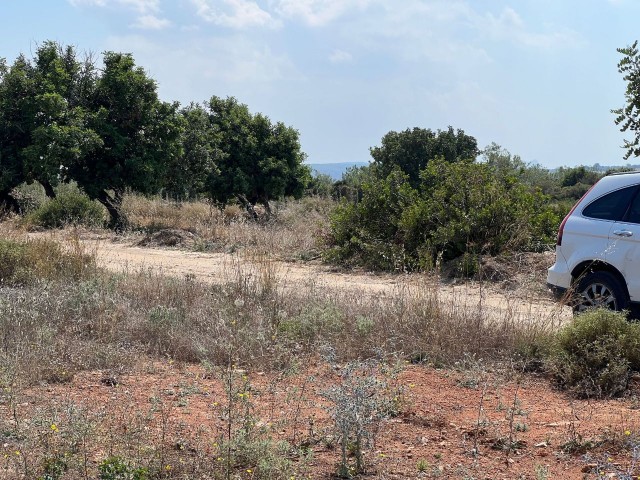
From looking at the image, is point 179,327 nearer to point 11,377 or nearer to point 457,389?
point 11,377

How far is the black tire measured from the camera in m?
8.23

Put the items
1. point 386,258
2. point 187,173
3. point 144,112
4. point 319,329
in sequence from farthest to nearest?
point 187,173 → point 144,112 → point 386,258 → point 319,329

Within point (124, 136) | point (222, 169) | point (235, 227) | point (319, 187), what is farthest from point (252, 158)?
point (319, 187)

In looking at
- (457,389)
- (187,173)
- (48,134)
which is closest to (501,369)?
(457,389)

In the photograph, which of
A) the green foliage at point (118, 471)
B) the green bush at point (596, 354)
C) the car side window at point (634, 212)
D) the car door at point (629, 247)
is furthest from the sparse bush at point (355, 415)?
the car side window at point (634, 212)

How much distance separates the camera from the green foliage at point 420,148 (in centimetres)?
4028

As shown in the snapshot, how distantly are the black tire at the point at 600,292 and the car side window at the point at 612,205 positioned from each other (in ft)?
2.06

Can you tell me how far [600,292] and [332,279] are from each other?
5683 mm

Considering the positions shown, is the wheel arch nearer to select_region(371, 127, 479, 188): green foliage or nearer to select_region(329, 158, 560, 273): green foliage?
select_region(329, 158, 560, 273): green foliage

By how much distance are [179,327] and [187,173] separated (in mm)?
18190

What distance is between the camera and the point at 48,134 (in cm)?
2125

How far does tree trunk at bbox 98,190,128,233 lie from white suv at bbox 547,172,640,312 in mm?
15771

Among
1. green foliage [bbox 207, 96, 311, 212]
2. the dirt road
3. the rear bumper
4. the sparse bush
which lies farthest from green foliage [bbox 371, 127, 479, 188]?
the sparse bush

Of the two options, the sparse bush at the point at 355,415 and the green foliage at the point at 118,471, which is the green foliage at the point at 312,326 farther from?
the green foliage at the point at 118,471
